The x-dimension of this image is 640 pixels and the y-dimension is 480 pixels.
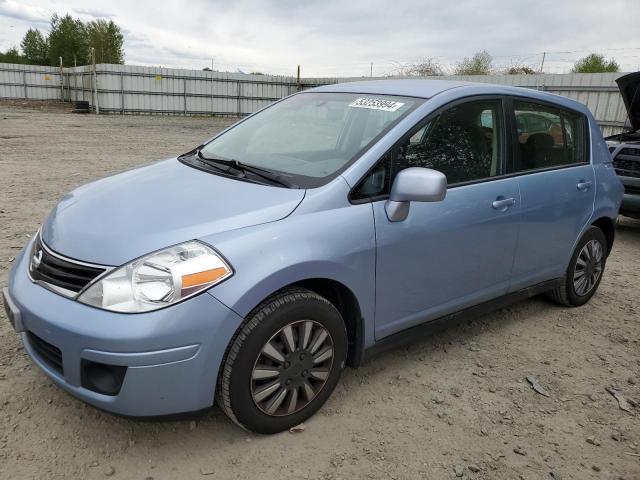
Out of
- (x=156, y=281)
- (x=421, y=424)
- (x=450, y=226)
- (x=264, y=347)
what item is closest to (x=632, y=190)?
(x=450, y=226)

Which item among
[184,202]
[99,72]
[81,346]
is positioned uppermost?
[99,72]

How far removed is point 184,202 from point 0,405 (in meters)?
1.39

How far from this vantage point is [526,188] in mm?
3395

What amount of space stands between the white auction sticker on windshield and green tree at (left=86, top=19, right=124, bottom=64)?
2547 inches

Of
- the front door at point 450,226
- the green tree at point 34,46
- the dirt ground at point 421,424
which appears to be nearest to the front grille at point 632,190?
the dirt ground at point 421,424

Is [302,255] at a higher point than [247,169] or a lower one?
lower

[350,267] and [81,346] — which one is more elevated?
[350,267]

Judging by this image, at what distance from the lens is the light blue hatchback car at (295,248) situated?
2104 millimetres

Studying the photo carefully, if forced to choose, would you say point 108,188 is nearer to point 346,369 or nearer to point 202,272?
point 202,272

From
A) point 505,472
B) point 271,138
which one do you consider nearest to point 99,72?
point 271,138

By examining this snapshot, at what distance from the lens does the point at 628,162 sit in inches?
259

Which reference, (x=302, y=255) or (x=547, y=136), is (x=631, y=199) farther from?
(x=302, y=255)

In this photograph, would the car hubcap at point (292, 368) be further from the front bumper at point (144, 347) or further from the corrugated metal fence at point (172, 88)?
the corrugated metal fence at point (172, 88)

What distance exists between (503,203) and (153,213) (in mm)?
2062
